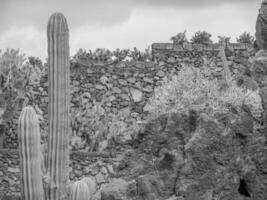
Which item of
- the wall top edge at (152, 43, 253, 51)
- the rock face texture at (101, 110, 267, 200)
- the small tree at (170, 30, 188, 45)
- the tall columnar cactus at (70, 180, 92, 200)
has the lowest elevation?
the tall columnar cactus at (70, 180, 92, 200)

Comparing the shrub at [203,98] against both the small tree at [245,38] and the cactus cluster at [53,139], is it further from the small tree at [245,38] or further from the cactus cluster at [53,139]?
the small tree at [245,38]

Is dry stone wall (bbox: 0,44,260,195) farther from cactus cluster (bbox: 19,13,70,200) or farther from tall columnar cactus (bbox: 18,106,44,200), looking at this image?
tall columnar cactus (bbox: 18,106,44,200)

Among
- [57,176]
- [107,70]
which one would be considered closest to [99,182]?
[107,70]

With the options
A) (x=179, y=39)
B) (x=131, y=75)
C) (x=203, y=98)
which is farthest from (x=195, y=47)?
(x=203, y=98)

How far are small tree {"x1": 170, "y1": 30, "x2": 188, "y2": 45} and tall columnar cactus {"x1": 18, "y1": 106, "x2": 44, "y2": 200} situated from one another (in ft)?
27.6

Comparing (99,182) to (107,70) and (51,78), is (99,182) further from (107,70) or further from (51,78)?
(51,78)

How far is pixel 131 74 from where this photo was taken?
611 inches

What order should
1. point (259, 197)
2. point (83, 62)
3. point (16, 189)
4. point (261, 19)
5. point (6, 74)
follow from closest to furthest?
point (259, 197) → point (261, 19) → point (16, 189) → point (6, 74) → point (83, 62)

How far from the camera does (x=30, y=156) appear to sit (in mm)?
7770

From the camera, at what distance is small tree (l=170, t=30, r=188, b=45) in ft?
51.8

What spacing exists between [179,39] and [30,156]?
8672 mm

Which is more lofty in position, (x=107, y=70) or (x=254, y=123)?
(x=107, y=70)

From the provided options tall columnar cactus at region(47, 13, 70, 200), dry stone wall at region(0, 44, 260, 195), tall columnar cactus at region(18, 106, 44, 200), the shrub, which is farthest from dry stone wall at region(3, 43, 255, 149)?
tall columnar cactus at region(18, 106, 44, 200)

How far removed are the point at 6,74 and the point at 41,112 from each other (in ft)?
4.02
